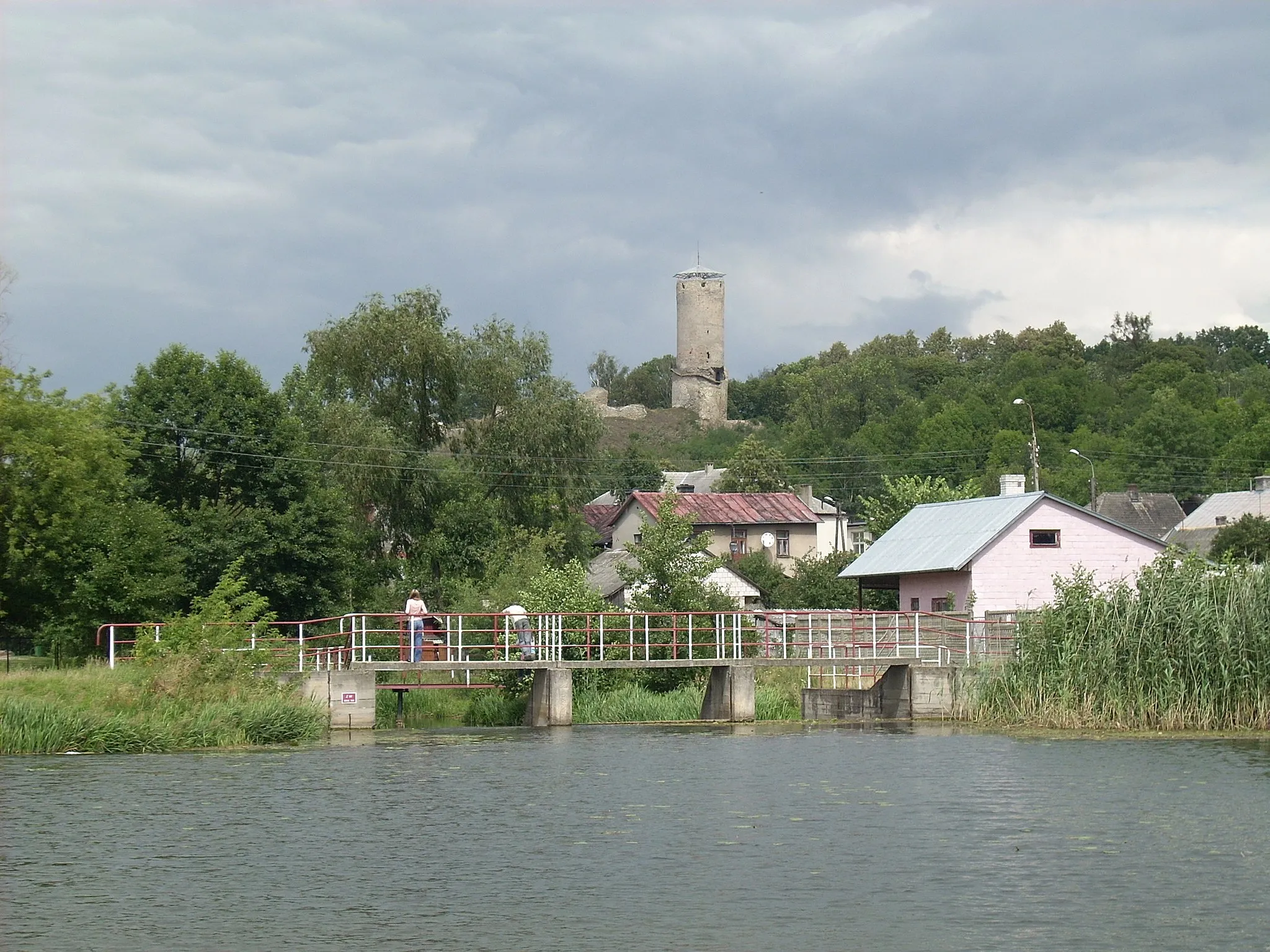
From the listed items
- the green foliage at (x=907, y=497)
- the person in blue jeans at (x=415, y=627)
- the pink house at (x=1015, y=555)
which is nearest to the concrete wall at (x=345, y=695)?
the person in blue jeans at (x=415, y=627)

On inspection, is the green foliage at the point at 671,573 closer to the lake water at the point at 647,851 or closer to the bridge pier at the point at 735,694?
the bridge pier at the point at 735,694

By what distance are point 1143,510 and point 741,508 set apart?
2857 cm

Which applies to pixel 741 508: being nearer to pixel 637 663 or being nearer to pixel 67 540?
pixel 637 663

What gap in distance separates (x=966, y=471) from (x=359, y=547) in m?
73.3

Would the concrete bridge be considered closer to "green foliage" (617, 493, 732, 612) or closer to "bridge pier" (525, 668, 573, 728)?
"bridge pier" (525, 668, 573, 728)

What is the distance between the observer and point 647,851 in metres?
19.7

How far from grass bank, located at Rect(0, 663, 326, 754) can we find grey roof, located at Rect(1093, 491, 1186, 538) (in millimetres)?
79772

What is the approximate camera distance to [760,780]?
1049 inches

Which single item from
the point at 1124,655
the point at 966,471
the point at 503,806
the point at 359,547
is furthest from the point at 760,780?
the point at 966,471

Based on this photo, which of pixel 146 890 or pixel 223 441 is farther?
pixel 223 441

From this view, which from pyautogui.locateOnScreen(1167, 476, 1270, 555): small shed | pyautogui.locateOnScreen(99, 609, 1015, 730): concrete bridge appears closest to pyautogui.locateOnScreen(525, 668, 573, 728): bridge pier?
pyautogui.locateOnScreen(99, 609, 1015, 730): concrete bridge

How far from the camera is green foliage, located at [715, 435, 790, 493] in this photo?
120 m

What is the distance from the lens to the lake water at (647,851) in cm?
1513

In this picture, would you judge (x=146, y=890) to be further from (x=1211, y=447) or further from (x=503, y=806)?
(x=1211, y=447)
